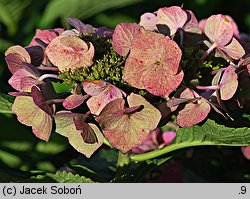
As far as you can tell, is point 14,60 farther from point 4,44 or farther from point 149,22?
point 4,44

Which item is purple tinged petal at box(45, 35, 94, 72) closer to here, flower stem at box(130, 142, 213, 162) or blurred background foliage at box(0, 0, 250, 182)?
flower stem at box(130, 142, 213, 162)

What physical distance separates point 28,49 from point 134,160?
24 cm

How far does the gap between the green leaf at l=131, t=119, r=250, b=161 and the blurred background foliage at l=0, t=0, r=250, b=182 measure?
0.37 m

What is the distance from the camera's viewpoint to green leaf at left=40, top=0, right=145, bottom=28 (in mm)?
1762

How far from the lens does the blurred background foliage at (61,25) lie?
4.77 feet

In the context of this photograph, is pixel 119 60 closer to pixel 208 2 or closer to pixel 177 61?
pixel 177 61

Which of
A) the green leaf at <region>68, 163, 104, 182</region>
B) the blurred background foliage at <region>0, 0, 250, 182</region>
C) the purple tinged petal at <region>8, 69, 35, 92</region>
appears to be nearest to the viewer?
the purple tinged petal at <region>8, 69, 35, 92</region>

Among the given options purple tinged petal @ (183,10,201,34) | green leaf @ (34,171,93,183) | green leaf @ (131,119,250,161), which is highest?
purple tinged petal @ (183,10,201,34)

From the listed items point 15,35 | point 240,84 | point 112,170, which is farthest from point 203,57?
point 15,35

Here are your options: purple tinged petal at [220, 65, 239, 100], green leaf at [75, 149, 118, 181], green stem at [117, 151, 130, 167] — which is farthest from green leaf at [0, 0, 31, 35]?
purple tinged petal at [220, 65, 239, 100]

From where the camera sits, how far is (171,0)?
2146 millimetres

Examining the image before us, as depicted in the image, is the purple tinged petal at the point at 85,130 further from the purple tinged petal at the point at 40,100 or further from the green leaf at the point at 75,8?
the green leaf at the point at 75,8

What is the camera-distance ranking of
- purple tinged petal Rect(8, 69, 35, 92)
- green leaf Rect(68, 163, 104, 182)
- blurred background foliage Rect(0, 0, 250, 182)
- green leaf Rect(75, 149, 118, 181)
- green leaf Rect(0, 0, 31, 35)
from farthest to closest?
green leaf Rect(0, 0, 31, 35) < blurred background foliage Rect(0, 0, 250, 182) < green leaf Rect(75, 149, 118, 181) < green leaf Rect(68, 163, 104, 182) < purple tinged petal Rect(8, 69, 35, 92)

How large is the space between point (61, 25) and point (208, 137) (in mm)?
941
